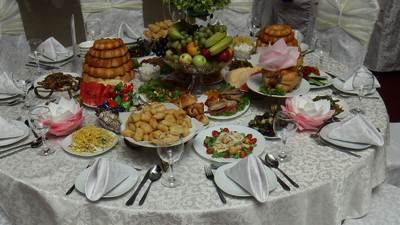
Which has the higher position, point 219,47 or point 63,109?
point 219,47

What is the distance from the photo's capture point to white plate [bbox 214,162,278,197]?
1.48 m

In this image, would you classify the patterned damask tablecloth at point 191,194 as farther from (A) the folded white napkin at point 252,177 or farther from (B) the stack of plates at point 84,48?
(B) the stack of plates at point 84,48

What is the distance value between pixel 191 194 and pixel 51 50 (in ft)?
6.90

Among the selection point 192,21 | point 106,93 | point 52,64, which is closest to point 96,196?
point 106,93

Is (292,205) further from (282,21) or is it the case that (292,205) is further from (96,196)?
(282,21)

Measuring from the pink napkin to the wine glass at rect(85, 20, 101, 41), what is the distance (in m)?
1.69

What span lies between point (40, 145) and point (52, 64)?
49.4 inches

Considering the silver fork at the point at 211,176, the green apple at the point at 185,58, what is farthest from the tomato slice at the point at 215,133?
the green apple at the point at 185,58

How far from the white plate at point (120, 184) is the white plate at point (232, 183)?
0.38 metres

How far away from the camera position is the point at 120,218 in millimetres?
1437

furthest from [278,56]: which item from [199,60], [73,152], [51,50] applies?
[51,50]

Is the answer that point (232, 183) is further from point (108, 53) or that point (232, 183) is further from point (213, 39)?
point (108, 53)

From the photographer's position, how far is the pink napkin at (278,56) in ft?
7.06

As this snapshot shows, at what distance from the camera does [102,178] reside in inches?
58.6
